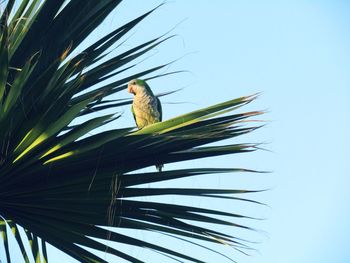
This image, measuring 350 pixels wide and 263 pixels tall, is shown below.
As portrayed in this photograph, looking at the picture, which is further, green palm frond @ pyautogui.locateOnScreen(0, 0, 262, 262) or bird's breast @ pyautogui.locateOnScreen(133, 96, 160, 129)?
bird's breast @ pyautogui.locateOnScreen(133, 96, 160, 129)

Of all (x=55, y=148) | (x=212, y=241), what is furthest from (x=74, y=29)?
(x=212, y=241)

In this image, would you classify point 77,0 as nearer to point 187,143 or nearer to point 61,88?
point 61,88

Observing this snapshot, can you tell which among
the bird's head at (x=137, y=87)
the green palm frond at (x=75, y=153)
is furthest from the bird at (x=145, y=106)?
the green palm frond at (x=75, y=153)

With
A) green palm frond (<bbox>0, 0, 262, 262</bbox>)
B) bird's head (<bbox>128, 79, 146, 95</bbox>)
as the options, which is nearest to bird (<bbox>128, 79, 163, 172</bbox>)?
bird's head (<bbox>128, 79, 146, 95</bbox>)

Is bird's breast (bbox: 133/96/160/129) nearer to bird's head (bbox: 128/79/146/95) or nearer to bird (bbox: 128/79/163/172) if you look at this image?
bird (bbox: 128/79/163/172)

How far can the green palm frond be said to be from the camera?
283 cm

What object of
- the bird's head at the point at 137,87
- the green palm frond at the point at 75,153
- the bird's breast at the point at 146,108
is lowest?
the green palm frond at the point at 75,153

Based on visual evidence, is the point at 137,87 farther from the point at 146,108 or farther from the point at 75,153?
the point at 75,153

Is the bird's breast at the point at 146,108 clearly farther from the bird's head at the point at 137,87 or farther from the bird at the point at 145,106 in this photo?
the bird's head at the point at 137,87

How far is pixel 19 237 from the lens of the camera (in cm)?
323

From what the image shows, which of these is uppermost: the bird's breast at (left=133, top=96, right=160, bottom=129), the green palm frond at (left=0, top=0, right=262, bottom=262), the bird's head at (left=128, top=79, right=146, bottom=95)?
the bird's head at (left=128, top=79, right=146, bottom=95)

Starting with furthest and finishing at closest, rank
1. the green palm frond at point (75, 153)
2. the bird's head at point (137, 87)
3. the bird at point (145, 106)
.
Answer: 1. the bird at point (145, 106)
2. the bird's head at point (137, 87)
3. the green palm frond at point (75, 153)

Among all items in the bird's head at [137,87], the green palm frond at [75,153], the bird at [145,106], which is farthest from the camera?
the bird at [145,106]

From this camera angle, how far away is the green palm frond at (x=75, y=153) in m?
2.83
